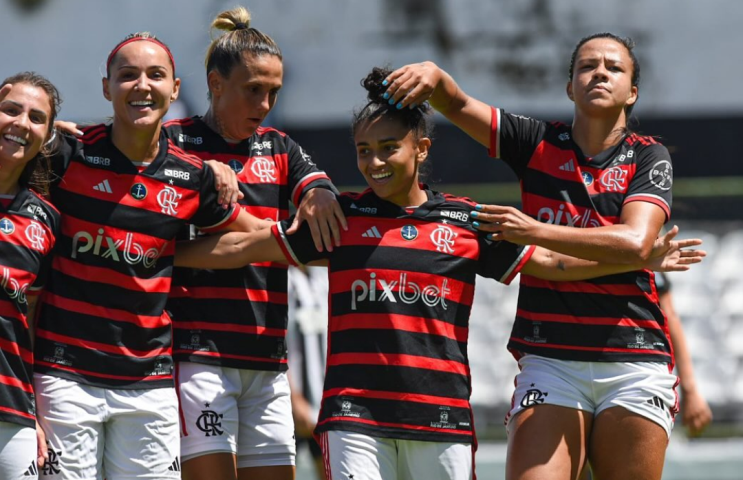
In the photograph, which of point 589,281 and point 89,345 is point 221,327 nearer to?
point 89,345

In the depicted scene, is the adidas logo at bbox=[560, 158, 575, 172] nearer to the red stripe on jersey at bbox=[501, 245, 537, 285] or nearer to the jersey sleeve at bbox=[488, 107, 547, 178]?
the jersey sleeve at bbox=[488, 107, 547, 178]

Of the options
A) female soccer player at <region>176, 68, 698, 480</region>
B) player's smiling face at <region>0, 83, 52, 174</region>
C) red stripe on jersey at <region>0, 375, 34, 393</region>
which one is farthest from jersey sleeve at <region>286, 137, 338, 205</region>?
red stripe on jersey at <region>0, 375, 34, 393</region>

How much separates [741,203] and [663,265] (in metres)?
5.51

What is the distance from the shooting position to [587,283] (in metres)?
3.43

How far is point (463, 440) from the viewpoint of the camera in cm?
322

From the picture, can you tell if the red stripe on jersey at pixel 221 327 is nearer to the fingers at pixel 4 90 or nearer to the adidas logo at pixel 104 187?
the adidas logo at pixel 104 187

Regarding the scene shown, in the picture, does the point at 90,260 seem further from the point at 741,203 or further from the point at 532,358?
the point at 741,203

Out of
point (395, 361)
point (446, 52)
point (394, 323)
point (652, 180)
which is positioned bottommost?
point (395, 361)

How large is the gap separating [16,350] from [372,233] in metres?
1.11

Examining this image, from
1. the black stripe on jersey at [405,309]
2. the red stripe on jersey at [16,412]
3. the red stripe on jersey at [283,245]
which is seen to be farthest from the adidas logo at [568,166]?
the red stripe on jersey at [16,412]

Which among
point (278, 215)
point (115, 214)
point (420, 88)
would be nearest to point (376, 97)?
A: point (420, 88)

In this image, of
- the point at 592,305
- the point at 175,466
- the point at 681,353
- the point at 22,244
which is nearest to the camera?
the point at 22,244

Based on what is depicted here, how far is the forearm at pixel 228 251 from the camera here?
3404mm

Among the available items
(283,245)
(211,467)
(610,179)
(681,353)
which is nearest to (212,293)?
(283,245)
